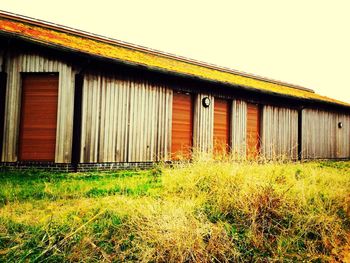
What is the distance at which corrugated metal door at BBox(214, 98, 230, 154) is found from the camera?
1211 centimetres

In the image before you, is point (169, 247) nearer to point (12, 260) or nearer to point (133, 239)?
point (133, 239)

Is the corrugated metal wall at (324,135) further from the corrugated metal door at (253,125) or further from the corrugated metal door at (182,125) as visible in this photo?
the corrugated metal door at (182,125)

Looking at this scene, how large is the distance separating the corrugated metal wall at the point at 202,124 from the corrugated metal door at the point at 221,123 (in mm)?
306

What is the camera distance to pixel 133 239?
370 cm

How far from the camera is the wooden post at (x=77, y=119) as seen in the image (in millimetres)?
8430

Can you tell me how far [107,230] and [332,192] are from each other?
169 inches

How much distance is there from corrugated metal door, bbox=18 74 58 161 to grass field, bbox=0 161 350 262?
216 cm

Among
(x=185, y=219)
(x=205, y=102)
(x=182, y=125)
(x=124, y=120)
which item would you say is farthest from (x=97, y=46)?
(x=185, y=219)

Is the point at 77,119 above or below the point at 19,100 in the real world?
below

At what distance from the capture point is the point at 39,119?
8461 mm

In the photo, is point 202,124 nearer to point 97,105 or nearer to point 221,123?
point 221,123

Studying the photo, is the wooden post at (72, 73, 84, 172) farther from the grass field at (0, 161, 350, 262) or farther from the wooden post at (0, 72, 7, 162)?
the grass field at (0, 161, 350, 262)

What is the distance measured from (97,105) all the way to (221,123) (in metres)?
5.34

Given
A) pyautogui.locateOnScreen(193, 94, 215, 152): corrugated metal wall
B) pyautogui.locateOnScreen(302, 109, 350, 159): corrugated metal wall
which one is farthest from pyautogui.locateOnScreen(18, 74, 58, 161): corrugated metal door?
pyautogui.locateOnScreen(302, 109, 350, 159): corrugated metal wall
